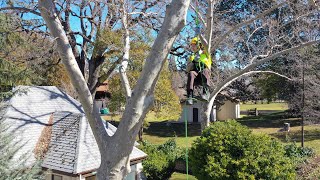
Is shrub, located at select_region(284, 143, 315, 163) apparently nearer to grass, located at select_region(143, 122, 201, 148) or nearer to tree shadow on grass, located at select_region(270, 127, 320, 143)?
tree shadow on grass, located at select_region(270, 127, 320, 143)

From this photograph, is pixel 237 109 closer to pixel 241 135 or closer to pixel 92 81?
pixel 92 81

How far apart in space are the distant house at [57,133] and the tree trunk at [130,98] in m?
5.87

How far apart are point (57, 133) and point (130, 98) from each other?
27.1ft

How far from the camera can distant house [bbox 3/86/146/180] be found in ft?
33.6

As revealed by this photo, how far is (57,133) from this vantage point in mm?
11570

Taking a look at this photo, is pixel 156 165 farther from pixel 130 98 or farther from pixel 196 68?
pixel 130 98

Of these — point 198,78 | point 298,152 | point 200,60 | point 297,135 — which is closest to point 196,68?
Answer: point 200,60

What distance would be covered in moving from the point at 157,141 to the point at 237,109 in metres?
14.9

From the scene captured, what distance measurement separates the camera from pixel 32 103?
1227cm

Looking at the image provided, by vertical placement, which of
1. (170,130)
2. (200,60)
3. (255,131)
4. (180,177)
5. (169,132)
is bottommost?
(180,177)

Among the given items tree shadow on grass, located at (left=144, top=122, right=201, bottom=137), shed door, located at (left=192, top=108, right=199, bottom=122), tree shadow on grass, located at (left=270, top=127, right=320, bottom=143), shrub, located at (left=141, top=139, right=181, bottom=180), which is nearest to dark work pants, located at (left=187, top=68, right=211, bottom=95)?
shrub, located at (left=141, top=139, right=181, bottom=180)

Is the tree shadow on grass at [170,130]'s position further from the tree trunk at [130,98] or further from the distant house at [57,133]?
the tree trunk at [130,98]

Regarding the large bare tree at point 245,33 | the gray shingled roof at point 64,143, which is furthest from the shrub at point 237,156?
the gray shingled roof at point 64,143

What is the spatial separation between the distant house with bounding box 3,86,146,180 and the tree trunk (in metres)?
5.87
